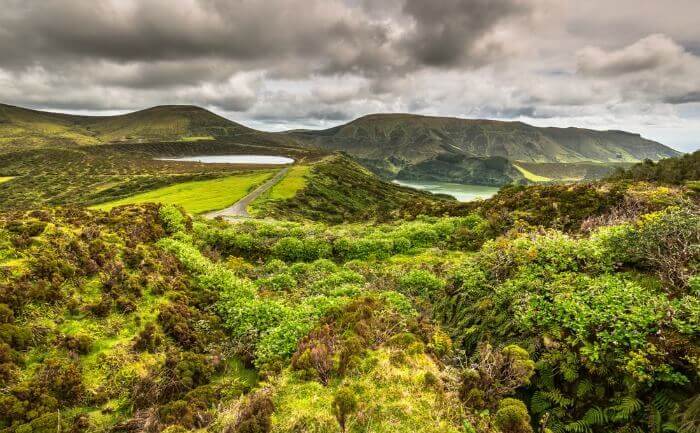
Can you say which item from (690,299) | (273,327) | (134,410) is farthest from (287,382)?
(690,299)

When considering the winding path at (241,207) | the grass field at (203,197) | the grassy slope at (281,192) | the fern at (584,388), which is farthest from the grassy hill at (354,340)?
the grassy slope at (281,192)

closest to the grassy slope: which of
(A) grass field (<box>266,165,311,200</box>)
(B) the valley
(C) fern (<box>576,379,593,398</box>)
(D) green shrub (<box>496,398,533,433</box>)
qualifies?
(A) grass field (<box>266,165,311,200</box>)

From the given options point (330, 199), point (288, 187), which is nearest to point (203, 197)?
point (288, 187)

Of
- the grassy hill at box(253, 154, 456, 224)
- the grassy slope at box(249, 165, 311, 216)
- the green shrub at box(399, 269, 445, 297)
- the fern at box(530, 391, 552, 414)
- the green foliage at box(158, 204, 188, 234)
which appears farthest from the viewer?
the grassy hill at box(253, 154, 456, 224)

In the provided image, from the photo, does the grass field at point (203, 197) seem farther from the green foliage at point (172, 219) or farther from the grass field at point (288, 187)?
the green foliage at point (172, 219)

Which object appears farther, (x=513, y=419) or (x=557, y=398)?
(x=557, y=398)

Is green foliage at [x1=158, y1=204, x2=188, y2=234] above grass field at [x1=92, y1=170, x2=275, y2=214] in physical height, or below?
above

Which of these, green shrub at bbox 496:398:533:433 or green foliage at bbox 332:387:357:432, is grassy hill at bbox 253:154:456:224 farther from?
green shrub at bbox 496:398:533:433

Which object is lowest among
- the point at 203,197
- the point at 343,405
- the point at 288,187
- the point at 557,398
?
the point at 203,197

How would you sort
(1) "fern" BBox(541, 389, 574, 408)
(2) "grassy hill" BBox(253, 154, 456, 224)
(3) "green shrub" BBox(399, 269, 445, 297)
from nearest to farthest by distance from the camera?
(1) "fern" BBox(541, 389, 574, 408), (3) "green shrub" BBox(399, 269, 445, 297), (2) "grassy hill" BBox(253, 154, 456, 224)

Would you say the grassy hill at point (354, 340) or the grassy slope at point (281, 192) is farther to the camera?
the grassy slope at point (281, 192)

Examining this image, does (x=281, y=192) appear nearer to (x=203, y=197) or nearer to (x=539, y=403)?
(x=203, y=197)
